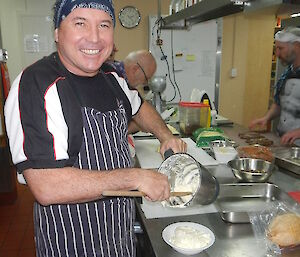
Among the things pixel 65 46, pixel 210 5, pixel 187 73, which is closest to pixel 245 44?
pixel 187 73

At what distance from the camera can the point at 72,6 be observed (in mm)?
1021

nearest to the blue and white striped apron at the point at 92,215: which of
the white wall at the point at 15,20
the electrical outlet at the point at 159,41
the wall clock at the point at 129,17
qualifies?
the electrical outlet at the point at 159,41

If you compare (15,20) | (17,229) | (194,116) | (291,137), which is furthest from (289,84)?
(15,20)

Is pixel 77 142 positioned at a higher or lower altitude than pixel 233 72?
lower

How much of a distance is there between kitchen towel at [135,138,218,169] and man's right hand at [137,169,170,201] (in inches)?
29.4

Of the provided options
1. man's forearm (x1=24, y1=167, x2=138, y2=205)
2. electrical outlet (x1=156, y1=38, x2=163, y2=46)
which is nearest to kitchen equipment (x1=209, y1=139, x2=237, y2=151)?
man's forearm (x1=24, y1=167, x2=138, y2=205)

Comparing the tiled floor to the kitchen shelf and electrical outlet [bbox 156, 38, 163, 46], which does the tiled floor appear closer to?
the kitchen shelf

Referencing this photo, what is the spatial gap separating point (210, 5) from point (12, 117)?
1.34m

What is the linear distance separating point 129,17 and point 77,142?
12.3ft

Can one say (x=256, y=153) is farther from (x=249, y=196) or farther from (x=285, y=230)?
(x=285, y=230)

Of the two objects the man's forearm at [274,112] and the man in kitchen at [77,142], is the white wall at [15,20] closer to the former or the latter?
the man's forearm at [274,112]

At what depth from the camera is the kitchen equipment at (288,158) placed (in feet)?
5.35

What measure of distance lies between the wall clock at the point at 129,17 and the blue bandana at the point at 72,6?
3.51 m

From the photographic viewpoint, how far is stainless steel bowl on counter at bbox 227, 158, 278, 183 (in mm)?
1440
